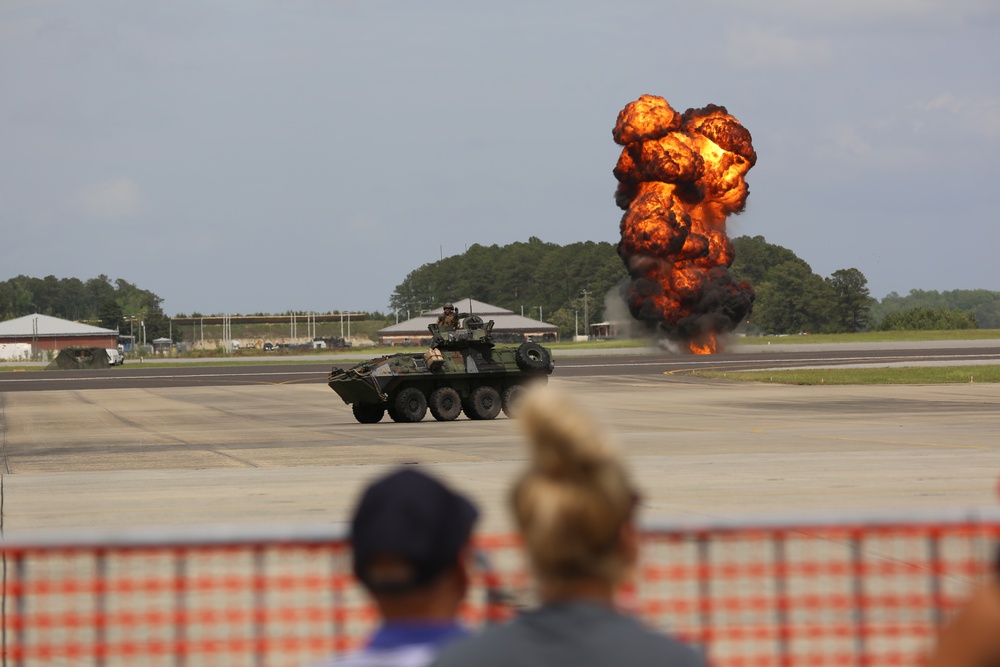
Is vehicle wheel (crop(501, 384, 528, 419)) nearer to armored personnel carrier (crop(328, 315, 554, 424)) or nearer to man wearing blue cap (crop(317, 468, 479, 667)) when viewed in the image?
armored personnel carrier (crop(328, 315, 554, 424))

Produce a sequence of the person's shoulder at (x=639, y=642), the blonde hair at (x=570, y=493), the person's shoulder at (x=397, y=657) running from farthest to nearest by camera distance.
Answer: the person's shoulder at (x=397, y=657)
the person's shoulder at (x=639, y=642)
the blonde hair at (x=570, y=493)

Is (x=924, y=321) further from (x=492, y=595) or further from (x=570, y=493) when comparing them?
(x=570, y=493)

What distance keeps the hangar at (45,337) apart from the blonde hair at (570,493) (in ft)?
501

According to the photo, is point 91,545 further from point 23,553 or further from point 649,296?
point 649,296

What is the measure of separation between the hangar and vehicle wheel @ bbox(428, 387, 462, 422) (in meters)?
123

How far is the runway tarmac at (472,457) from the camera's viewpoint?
15961 millimetres

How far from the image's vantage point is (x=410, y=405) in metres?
33.9

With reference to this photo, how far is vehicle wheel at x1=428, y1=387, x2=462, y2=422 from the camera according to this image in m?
34.2

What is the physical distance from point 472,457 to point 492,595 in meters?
18.5

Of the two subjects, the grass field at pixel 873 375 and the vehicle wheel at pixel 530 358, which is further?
the grass field at pixel 873 375

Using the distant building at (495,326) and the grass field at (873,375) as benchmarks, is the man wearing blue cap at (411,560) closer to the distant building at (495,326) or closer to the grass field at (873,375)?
the grass field at (873,375)

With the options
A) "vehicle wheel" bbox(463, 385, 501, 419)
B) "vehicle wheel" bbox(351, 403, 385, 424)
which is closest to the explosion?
"vehicle wheel" bbox(463, 385, 501, 419)

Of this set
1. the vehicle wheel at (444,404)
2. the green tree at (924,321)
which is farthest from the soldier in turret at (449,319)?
the green tree at (924,321)

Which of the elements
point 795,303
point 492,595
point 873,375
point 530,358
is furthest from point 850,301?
point 492,595
